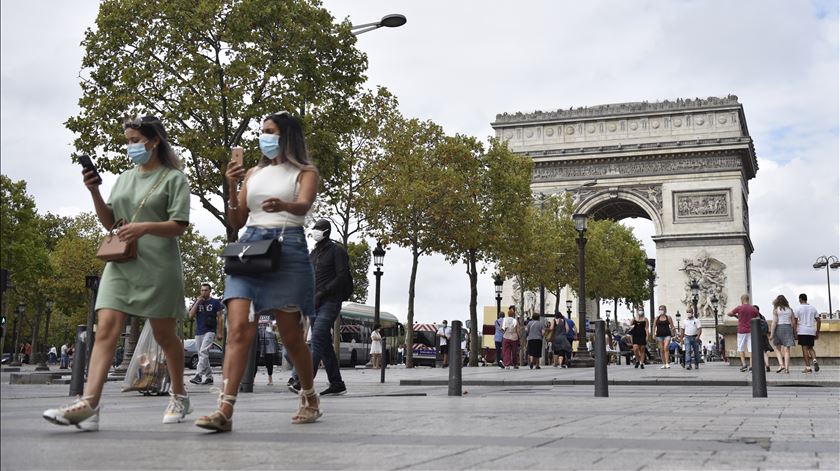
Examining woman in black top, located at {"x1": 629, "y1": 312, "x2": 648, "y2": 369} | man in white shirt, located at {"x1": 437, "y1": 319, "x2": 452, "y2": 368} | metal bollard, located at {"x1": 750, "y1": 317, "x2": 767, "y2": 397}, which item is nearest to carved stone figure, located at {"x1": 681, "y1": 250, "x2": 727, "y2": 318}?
man in white shirt, located at {"x1": 437, "y1": 319, "x2": 452, "y2": 368}

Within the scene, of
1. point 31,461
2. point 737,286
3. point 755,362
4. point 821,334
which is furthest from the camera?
point 737,286

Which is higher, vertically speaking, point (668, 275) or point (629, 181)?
point (629, 181)

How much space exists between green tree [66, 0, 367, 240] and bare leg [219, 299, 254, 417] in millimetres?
16203

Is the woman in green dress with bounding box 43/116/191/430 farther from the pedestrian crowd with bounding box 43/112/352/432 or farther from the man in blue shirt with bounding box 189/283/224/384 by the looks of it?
the man in blue shirt with bounding box 189/283/224/384

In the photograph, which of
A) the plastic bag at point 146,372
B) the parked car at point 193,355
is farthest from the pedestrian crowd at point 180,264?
the parked car at point 193,355

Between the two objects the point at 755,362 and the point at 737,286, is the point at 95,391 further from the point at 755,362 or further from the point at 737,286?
the point at 737,286

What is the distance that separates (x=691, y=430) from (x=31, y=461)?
12.7 ft

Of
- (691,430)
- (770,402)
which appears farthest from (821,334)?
(691,430)

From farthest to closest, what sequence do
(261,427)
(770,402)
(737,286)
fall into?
1. (737,286)
2. (770,402)
3. (261,427)

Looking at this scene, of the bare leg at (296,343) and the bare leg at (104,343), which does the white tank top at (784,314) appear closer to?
the bare leg at (296,343)

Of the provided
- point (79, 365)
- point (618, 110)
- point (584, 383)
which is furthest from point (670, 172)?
point (79, 365)

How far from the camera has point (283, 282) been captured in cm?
541

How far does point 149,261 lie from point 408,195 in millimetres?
29462

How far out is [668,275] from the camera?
58344mm
